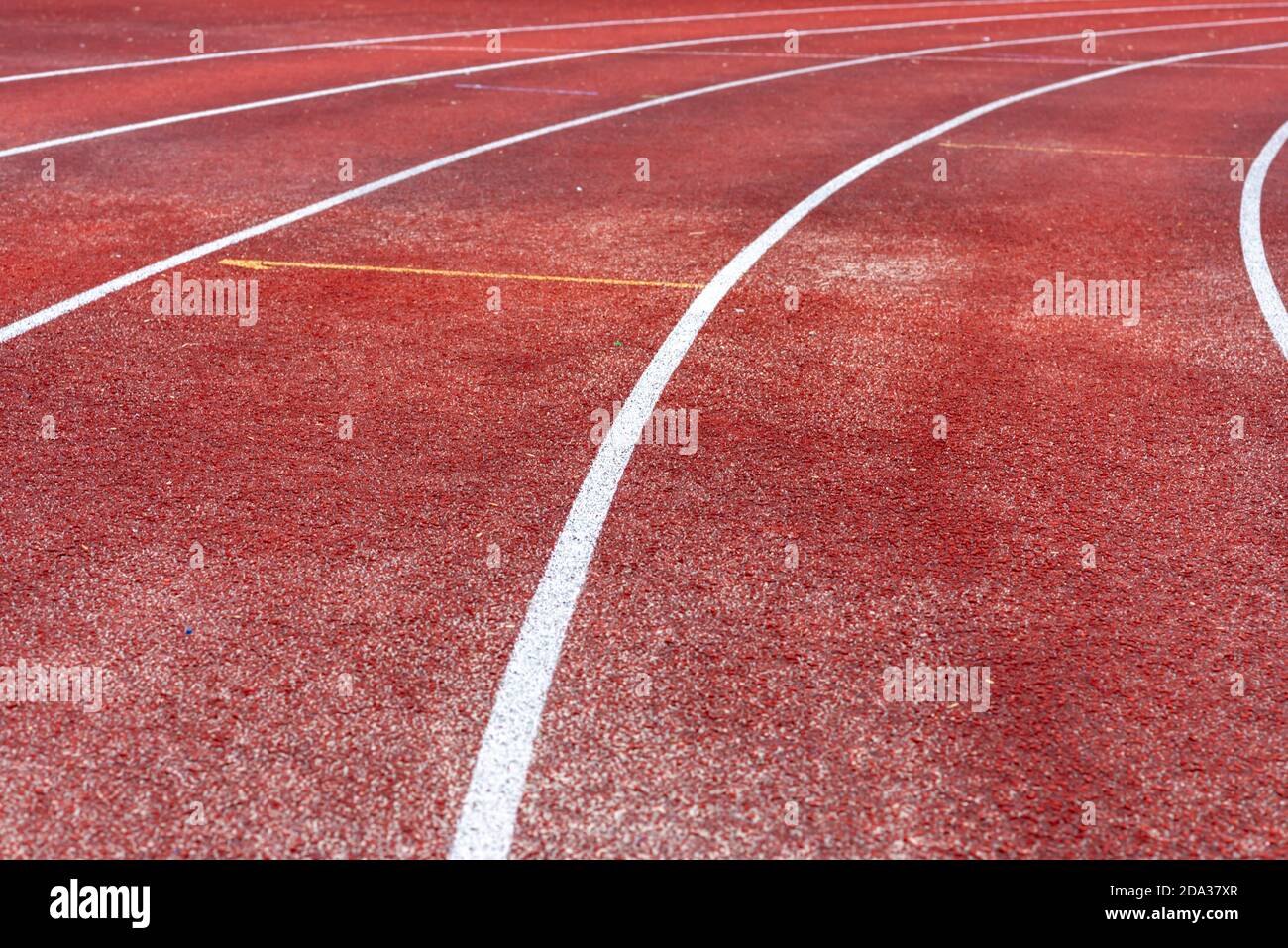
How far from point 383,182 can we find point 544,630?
7508 millimetres

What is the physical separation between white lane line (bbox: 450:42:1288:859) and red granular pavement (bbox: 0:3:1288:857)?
0.22 feet

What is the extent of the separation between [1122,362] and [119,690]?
5833 millimetres

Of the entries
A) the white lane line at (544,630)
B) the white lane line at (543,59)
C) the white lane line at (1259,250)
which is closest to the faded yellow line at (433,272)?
the white lane line at (544,630)

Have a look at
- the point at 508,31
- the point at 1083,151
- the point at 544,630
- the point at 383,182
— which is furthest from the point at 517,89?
the point at 544,630

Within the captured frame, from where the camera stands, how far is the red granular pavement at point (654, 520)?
4020 mm

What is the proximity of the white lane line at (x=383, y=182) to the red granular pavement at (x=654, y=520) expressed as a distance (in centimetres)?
18

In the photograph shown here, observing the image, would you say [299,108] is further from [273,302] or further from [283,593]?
[283,593]

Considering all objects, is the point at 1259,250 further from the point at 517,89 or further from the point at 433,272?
the point at 517,89

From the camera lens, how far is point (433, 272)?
9.00 meters

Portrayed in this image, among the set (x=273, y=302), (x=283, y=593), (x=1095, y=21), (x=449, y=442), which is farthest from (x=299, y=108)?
(x=1095, y=21)

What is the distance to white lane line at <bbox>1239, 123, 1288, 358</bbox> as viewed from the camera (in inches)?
327

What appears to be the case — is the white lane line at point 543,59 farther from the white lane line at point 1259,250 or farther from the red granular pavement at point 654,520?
the white lane line at point 1259,250

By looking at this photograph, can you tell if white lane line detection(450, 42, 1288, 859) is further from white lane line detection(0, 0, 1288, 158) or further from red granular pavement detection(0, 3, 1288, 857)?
white lane line detection(0, 0, 1288, 158)
